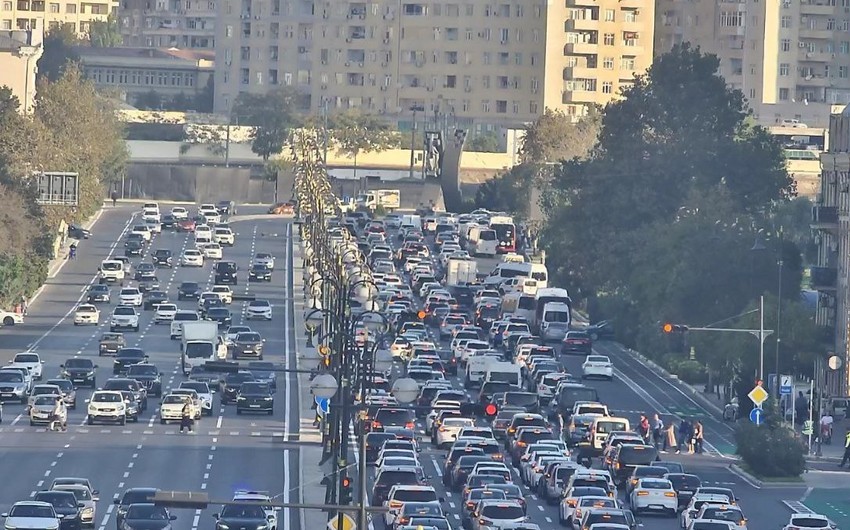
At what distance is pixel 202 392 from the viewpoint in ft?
270

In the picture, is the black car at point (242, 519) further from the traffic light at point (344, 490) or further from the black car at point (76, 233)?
the black car at point (76, 233)

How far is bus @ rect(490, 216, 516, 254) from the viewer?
14812cm

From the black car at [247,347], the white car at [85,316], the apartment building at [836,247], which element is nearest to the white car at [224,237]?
the white car at [85,316]

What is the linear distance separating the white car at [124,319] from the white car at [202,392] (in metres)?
24.7

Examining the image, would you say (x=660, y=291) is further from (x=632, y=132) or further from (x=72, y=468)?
(x=72, y=468)

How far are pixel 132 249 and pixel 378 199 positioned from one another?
144 feet

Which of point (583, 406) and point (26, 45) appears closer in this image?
point (583, 406)

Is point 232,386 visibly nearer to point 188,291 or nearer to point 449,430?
point 449,430

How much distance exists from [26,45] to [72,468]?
318 feet

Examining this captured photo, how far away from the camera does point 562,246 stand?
128 m

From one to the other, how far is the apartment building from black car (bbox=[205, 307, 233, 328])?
25.3 m

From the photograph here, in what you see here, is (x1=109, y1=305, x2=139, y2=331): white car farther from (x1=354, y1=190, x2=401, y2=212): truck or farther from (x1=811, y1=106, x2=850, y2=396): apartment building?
(x1=354, y1=190, x2=401, y2=212): truck

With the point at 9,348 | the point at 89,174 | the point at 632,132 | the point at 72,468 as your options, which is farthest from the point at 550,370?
the point at 89,174

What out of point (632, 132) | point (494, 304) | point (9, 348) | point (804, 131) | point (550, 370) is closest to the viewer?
point (550, 370)
